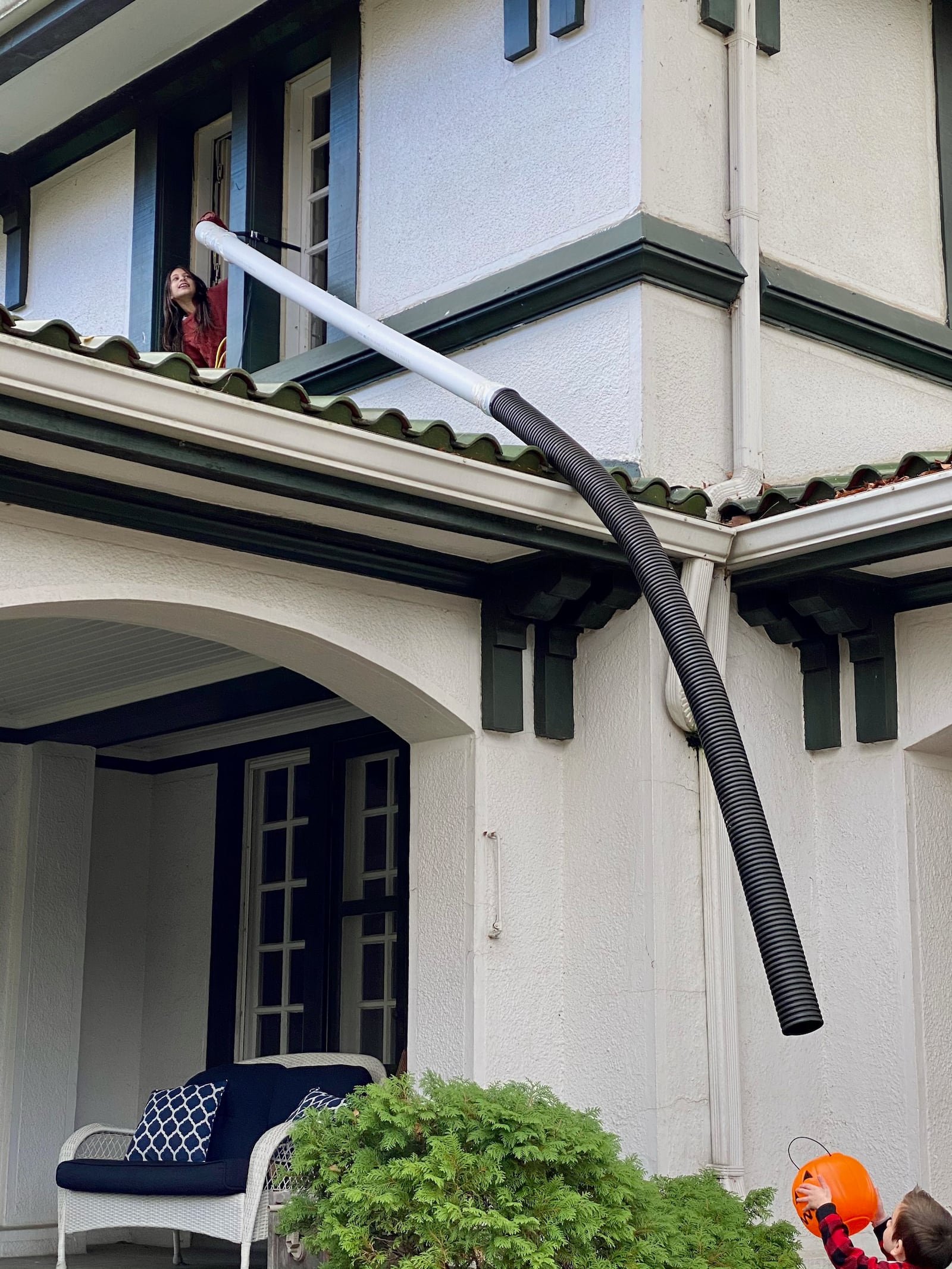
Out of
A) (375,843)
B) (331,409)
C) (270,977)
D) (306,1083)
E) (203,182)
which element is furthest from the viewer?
(203,182)

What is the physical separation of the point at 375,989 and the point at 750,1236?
277 cm

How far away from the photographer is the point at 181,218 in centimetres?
816

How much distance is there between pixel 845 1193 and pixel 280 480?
7.70 feet

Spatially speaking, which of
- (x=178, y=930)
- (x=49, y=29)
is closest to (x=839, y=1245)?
(x=178, y=930)

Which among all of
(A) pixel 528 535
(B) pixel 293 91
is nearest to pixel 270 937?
(A) pixel 528 535

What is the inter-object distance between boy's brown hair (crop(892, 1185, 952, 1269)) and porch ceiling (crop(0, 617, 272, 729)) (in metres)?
3.52

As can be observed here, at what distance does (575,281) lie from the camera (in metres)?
6.06

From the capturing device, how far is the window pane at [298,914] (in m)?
7.66

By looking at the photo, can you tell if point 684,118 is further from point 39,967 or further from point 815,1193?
point 39,967

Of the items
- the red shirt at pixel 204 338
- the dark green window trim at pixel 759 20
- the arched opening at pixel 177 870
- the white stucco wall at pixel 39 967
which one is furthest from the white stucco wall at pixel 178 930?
the dark green window trim at pixel 759 20

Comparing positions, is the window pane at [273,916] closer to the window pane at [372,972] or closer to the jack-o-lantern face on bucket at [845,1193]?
the window pane at [372,972]

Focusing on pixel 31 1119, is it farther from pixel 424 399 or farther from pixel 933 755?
pixel 933 755

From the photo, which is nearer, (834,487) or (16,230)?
(834,487)

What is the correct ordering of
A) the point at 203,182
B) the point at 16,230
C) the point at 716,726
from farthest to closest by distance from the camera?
the point at 16,230 → the point at 203,182 → the point at 716,726
